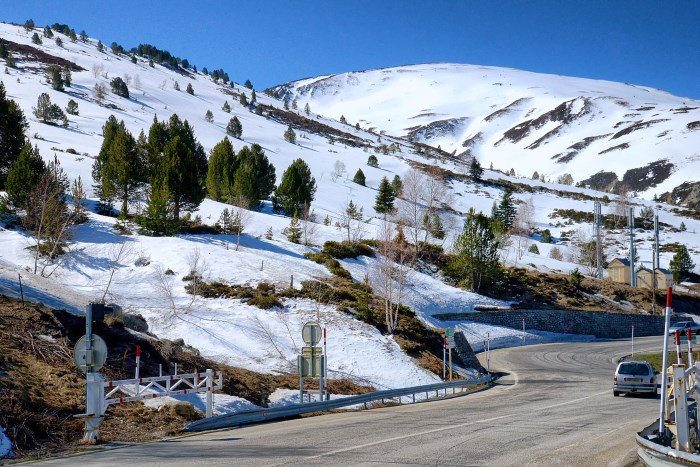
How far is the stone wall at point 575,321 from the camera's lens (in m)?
48.5

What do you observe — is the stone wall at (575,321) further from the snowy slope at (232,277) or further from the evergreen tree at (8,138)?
the evergreen tree at (8,138)

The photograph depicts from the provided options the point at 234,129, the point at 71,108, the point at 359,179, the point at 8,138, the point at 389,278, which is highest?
the point at 234,129

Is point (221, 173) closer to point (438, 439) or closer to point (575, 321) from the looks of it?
point (575, 321)

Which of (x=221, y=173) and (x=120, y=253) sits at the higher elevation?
(x=221, y=173)

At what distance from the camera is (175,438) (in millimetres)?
11383

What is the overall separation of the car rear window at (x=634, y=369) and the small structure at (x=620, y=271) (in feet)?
205

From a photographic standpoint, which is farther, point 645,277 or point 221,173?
point 645,277

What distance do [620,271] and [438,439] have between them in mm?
75334

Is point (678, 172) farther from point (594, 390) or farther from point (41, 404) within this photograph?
point (41, 404)

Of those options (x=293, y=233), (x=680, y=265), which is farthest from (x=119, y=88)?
(x=680, y=265)

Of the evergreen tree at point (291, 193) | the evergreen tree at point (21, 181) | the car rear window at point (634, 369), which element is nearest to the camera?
the car rear window at point (634, 369)

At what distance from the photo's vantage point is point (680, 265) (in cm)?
7925

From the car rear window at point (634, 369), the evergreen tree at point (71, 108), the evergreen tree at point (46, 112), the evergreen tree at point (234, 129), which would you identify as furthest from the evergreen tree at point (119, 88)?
the car rear window at point (634, 369)

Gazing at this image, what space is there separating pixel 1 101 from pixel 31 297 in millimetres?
38634
